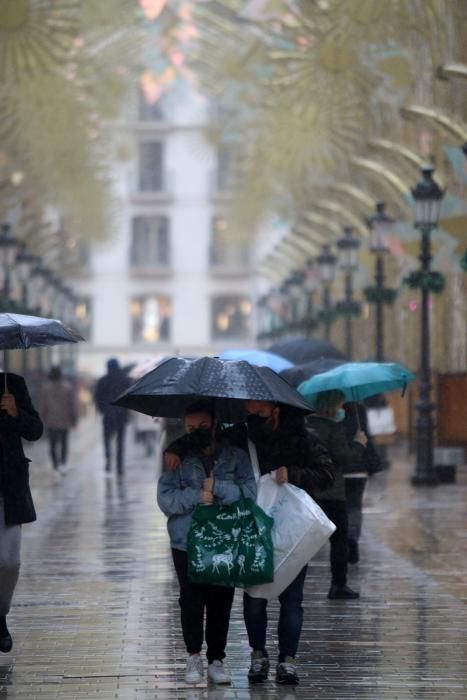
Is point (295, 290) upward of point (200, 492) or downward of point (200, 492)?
upward

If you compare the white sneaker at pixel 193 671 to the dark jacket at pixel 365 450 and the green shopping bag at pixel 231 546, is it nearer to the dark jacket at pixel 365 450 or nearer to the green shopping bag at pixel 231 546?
the green shopping bag at pixel 231 546

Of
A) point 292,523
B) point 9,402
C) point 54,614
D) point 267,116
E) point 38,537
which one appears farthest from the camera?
point 267,116

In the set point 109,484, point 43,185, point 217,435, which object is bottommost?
point 109,484

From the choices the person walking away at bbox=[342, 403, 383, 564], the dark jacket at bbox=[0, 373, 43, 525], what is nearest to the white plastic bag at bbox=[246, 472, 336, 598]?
the dark jacket at bbox=[0, 373, 43, 525]

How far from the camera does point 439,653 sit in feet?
31.6

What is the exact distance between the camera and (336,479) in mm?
11484

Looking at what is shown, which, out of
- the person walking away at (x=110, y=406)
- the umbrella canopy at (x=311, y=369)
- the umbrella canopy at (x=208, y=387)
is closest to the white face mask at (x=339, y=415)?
the umbrella canopy at (x=311, y=369)

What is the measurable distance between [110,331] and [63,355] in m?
21.0

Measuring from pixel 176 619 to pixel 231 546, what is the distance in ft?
9.13

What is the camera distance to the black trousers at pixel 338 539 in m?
11.6

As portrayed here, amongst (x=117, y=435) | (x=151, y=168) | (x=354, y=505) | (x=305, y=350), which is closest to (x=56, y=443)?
(x=117, y=435)

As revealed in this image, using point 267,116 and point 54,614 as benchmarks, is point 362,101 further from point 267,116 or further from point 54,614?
point 54,614

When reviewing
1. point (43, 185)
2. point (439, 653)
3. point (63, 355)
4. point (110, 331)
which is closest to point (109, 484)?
point (439, 653)

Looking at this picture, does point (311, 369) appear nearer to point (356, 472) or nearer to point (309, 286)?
point (356, 472)
